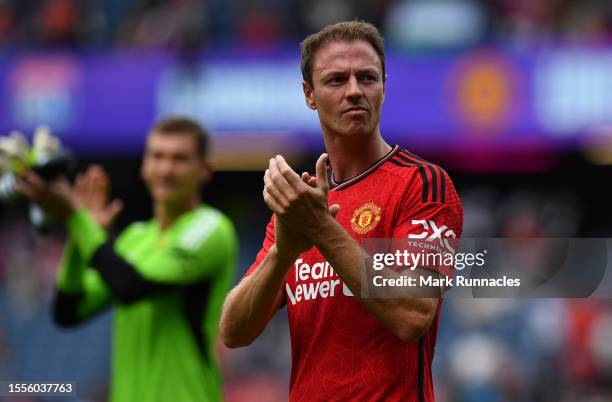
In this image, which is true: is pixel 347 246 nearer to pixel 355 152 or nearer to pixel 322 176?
pixel 322 176

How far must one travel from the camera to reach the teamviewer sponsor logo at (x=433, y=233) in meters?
3.69

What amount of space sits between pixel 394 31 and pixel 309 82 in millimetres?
11447

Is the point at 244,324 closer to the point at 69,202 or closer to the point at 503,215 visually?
the point at 69,202

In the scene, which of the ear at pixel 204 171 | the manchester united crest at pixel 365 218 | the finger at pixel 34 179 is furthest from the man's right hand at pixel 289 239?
the ear at pixel 204 171

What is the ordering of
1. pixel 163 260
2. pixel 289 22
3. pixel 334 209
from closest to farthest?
pixel 334 209 < pixel 163 260 < pixel 289 22

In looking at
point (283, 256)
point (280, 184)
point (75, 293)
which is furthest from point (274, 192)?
point (75, 293)

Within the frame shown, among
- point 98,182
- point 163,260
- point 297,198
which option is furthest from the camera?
point 98,182

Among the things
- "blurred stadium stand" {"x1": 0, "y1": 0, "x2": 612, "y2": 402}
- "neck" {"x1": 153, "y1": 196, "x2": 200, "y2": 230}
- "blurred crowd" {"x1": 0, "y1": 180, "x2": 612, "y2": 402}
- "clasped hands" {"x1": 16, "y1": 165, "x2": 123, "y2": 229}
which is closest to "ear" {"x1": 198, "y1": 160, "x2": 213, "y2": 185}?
"neck" {"x1": 153, "y1": 196, "x2": 200, "y2": 230}

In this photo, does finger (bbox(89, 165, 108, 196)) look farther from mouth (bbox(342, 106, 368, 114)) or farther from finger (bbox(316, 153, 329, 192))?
finger (bbox(316, 153, 329, 192))

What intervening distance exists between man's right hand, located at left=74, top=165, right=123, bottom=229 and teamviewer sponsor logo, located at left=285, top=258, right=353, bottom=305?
250cm

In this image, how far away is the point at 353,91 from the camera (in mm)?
3883

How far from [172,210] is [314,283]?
2598 mm

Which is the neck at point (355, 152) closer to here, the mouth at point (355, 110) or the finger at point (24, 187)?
the mouth at point (355, 110)

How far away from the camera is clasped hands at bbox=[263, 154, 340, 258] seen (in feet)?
11.5
